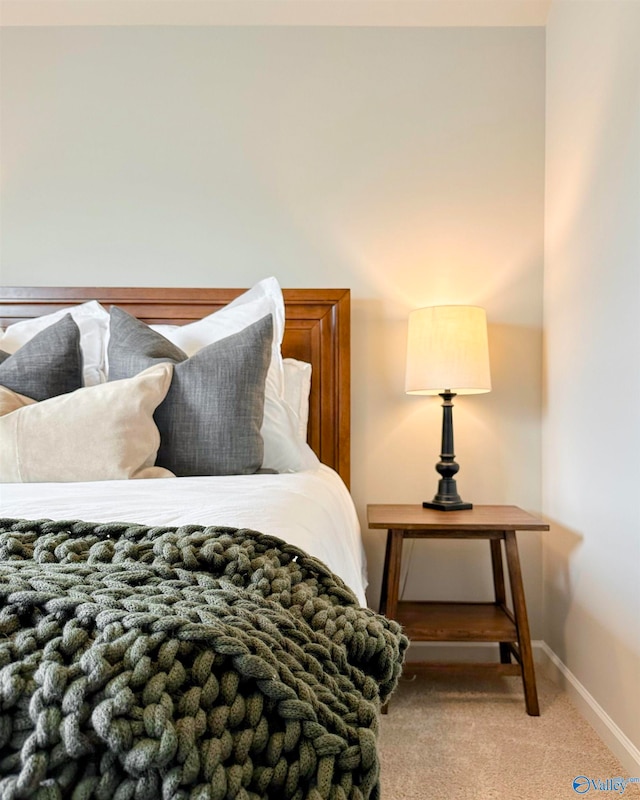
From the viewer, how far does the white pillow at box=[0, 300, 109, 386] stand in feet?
6.55

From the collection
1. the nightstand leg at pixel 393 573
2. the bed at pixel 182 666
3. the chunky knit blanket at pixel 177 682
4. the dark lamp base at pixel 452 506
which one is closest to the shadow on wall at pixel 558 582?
the dark lamp base at pixel 452 506

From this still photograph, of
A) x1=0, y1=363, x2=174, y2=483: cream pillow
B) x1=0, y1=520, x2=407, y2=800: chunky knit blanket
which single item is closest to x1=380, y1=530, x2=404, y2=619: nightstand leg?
x1=0, y1=363, x2=174, y2=483: cream pillow

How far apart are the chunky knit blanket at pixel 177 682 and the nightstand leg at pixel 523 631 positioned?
1.42m

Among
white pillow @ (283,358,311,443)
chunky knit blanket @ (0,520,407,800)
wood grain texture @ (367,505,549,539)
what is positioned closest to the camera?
chunky knit blanket @ (0,520,407,800)

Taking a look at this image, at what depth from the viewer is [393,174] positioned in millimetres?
2434

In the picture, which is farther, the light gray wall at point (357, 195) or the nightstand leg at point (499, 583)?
the light gray wall at point (357, 195)

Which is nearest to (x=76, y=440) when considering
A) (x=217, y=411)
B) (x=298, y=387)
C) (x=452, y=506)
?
(x=217, y=411)

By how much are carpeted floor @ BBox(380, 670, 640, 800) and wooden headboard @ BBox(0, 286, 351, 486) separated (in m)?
0.88

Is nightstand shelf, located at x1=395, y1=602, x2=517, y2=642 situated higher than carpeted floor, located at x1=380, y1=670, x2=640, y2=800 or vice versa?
nightstand shelf, located at x1=395, y1=602, x2=517, y2=642

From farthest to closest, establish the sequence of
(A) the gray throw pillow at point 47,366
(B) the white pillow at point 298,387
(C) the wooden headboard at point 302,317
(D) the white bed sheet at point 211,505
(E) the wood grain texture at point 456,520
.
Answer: (C) the wooden headboard at point 302,317 → (B) the white pillow at point 298,387 → (E) the wood grain texture at point 456,520 → (A) the gray throw pillow at point 47,366 → (D) the white bed sheet at point 211,505

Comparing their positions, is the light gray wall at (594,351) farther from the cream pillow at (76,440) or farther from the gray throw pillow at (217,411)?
the cream pillow at (76,440)

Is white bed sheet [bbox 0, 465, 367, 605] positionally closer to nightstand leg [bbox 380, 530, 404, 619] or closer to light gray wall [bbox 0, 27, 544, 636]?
nightstand leg [bbox 380, 530, 404, 619]

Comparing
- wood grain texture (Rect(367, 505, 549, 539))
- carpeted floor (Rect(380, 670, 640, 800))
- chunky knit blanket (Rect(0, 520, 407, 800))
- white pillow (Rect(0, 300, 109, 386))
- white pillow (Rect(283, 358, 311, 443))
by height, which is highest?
white pillow (Rect(0, 300, 109, 386))

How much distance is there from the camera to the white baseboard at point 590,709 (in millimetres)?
1601
